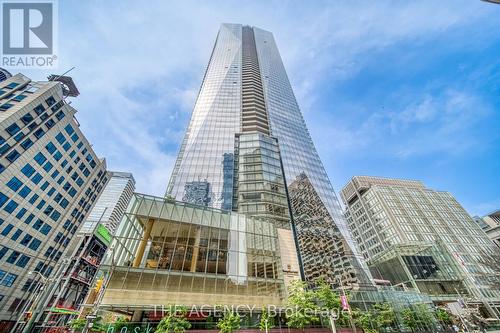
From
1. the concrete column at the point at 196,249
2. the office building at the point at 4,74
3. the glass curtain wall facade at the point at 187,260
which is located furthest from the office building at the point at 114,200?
the concrete column at the point at 196,249

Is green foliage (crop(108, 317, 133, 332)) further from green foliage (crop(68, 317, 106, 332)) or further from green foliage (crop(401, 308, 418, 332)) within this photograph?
green foliage (crop(401, 308, 418, 332))

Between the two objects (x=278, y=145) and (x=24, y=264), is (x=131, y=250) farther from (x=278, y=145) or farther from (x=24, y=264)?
(x=278, y=145)

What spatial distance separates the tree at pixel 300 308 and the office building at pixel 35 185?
128 ft

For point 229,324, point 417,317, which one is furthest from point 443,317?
point 229,324

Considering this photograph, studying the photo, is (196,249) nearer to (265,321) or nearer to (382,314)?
(265,321)

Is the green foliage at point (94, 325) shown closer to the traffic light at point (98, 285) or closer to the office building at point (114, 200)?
the traffic light at point (98, 285)

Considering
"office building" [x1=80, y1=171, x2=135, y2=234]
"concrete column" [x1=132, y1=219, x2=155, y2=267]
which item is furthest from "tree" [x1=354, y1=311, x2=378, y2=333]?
"office building" [x1=80, y1=171, x2=135, y2=234]

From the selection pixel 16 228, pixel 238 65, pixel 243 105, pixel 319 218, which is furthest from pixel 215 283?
pixel 238 65

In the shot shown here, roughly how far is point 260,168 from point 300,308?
28397 millimetres

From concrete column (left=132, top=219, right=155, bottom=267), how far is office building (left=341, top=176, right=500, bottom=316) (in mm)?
48176

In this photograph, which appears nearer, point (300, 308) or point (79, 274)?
point (300, 308)

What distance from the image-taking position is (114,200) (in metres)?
125

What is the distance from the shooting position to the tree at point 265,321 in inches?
812

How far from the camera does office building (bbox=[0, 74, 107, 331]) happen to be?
126ft
